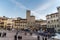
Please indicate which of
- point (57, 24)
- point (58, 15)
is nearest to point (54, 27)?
point (57, 24)

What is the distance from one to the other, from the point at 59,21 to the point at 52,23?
1.04 meters

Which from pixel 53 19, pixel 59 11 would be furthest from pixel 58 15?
pixel 53 19

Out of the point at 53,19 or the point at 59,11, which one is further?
the point at 53,19

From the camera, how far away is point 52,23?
1182 cm

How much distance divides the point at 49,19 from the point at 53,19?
13.9 inches

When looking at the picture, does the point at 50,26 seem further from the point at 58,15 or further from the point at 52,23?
the point at 58,15

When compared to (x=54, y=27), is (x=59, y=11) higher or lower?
higher

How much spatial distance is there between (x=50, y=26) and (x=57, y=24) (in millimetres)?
731

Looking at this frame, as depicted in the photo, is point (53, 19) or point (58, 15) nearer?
point (58, 15)

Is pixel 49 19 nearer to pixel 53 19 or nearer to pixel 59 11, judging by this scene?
pixel 53 19

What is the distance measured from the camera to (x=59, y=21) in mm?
10875

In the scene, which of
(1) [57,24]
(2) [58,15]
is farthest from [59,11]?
(1) [57,24]

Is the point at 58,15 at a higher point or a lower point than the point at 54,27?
higher

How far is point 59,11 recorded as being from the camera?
10.6 metres
